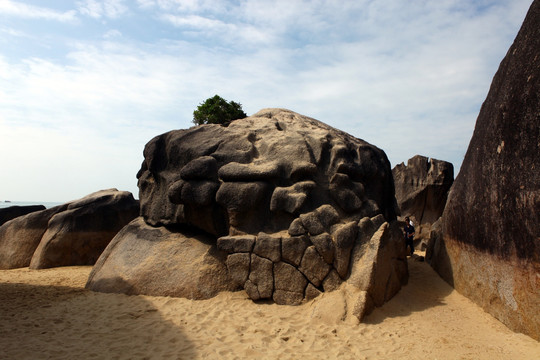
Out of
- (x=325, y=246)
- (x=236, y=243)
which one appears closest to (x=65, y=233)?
(x=236, y=243)

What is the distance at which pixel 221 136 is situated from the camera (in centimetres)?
775

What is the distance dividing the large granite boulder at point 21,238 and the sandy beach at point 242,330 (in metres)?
4.06

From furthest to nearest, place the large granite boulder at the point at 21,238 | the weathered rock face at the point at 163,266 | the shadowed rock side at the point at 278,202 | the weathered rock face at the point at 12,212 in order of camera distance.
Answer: the weathered rock face at the point at 12,212 < the large granite boulder at the point at 21,238 < the weathered rock face at the point at 163,266 < the shadowed rock side at the point at 278,202

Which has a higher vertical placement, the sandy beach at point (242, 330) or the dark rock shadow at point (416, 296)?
the dark rock shadow at point (416, 296)

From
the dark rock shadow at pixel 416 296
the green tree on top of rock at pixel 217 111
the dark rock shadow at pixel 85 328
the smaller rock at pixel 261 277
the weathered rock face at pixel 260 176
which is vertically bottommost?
the dark rock shadow at pixel 85 328

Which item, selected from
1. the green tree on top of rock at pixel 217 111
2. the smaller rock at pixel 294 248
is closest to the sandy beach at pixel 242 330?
the smaller rock at pixel 294 248

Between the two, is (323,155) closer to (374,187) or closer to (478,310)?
(374,187)

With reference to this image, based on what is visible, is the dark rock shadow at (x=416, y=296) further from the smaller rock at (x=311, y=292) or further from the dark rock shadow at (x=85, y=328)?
the dark rock shadow at (x=85, y=328)

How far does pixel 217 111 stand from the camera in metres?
20.8

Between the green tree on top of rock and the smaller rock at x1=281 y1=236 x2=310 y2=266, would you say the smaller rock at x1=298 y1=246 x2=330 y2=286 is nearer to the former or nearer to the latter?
the smaller rock at x1=281 y1=236 x2=310 y2=266

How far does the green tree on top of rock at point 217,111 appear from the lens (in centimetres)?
2062

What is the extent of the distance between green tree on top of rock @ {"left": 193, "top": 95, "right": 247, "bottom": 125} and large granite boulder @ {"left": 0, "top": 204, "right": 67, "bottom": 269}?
10739mm

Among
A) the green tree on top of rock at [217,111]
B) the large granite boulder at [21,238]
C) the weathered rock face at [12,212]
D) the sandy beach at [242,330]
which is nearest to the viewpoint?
the sandy beach at [242,330]

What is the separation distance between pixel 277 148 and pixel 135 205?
233 inches
